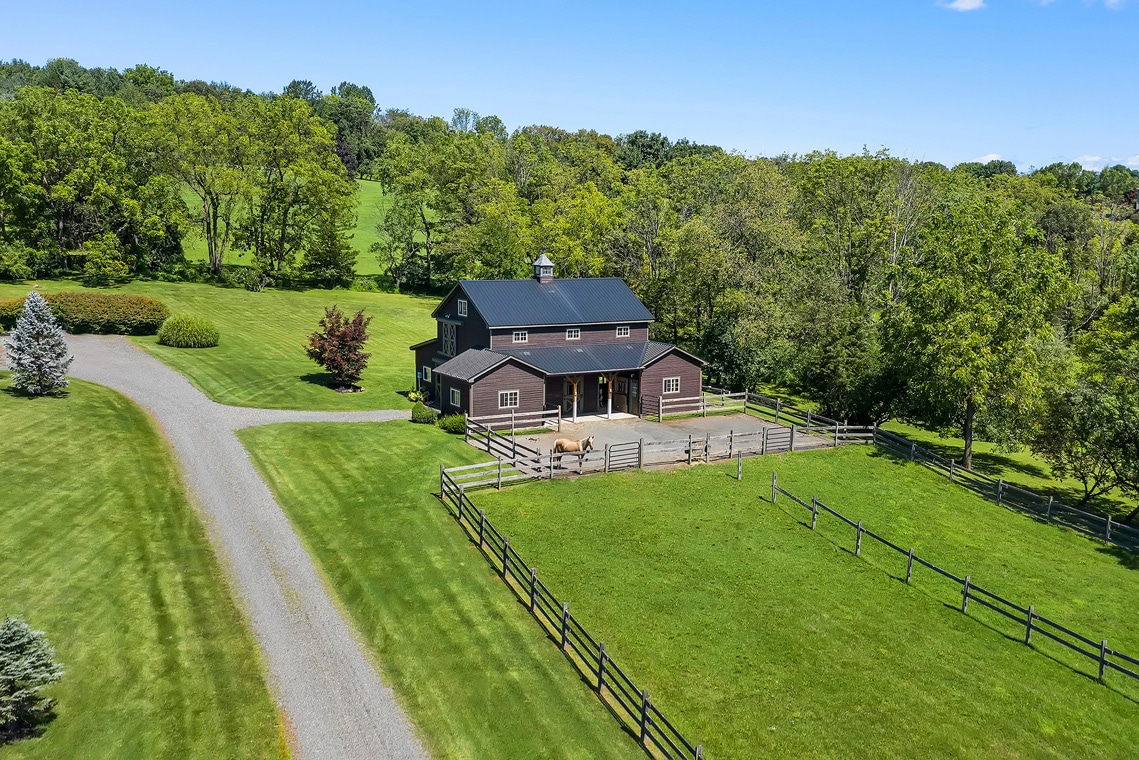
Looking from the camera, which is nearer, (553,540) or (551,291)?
(553,540)

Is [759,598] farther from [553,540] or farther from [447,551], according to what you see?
[447,551]

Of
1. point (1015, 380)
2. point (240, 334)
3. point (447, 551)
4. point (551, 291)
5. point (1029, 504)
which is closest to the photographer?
point (447, 551)

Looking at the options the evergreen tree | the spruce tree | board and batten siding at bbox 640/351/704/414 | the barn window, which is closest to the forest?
board and batten siding at bbox 640/351/704/414

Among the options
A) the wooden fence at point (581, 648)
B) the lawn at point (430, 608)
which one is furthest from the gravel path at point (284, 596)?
the wooden fence at point (581, 648)

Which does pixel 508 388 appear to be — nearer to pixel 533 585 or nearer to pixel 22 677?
pixel 533 585

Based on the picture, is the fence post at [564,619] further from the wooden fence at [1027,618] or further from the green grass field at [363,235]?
the green grass field at [363,235]

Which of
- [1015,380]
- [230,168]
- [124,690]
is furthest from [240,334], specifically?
[1015,380]

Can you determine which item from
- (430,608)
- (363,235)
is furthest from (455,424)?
(363,235)
